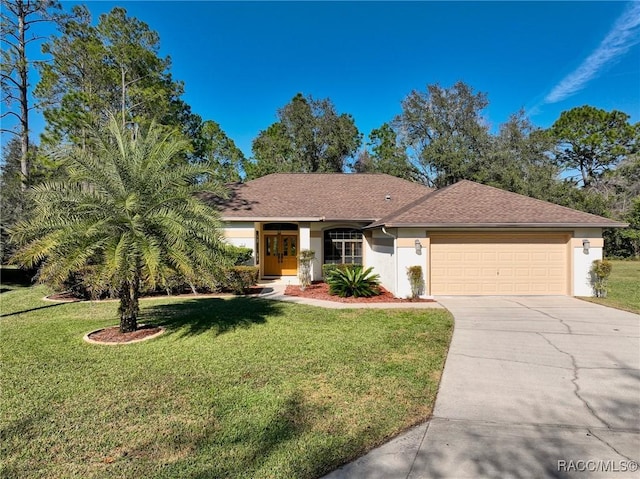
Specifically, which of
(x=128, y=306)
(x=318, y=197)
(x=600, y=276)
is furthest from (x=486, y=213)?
(x=128, y=306)

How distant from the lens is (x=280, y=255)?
17156mm

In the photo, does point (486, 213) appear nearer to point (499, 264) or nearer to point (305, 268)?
point (499, 264)

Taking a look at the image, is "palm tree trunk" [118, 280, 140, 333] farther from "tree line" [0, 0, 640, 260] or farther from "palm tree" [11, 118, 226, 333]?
"tree line" [0, 0, 640, 260]

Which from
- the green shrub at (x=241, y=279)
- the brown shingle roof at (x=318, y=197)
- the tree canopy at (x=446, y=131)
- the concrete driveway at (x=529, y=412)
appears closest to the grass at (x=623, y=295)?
the concrete driveway at (x=529, y=412)

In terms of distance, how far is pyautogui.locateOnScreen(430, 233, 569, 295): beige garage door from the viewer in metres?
11.7

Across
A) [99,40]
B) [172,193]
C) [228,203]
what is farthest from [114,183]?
[99,40]

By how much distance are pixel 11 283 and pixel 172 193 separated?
16.4 meters

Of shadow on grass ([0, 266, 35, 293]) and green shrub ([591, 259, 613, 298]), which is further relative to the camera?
shadow on grass ([0, 266, 35, 293])

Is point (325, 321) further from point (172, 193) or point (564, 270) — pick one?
point (564, 270)

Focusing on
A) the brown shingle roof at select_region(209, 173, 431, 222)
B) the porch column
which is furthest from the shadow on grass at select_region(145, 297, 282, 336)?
the brown shingle roof at select_region(209, 173, 431, 222)

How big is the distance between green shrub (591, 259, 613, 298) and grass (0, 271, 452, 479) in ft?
22.5

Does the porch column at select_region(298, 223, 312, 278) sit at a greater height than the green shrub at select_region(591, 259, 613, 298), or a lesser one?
greater

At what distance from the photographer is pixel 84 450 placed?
10.8 feet

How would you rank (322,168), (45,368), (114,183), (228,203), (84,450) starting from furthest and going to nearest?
(322,168) < (228,203) < (114,183) < (45,368) < (84,450)
